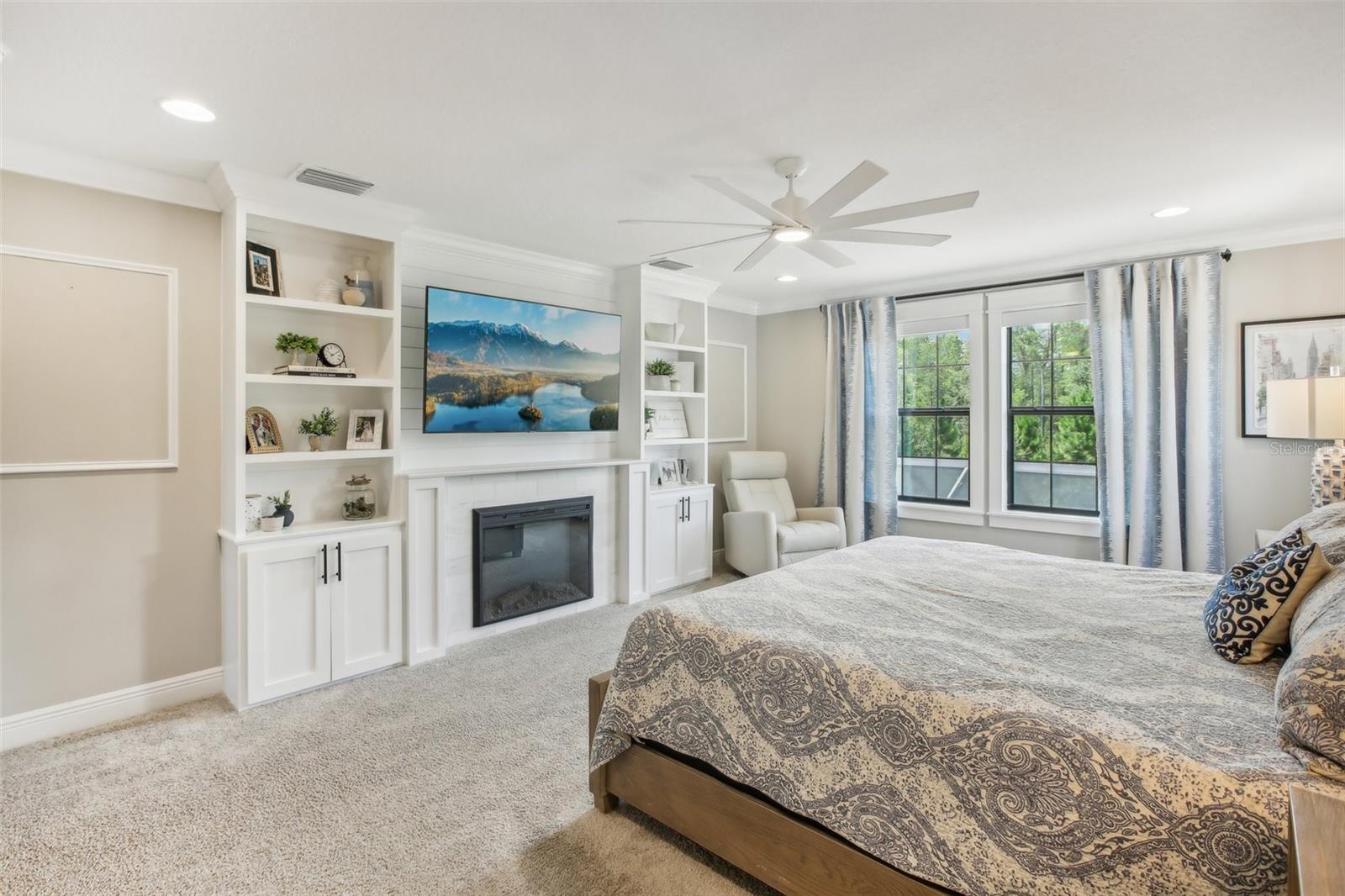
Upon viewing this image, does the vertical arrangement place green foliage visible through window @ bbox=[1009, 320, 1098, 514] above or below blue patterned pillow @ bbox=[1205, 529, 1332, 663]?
above

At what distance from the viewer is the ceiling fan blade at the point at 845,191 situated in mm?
2242

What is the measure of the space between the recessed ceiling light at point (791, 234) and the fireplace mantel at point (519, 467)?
7.16ft

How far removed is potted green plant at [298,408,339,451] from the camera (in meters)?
3.38

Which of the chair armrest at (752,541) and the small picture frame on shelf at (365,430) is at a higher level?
the small picture frame on shelf at (365,430)

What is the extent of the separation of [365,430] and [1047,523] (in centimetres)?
474

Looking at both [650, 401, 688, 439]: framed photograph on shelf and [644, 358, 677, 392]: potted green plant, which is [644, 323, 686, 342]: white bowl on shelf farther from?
[650, 401, 688, 439]: framed photograph on shelf

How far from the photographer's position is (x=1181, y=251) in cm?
409

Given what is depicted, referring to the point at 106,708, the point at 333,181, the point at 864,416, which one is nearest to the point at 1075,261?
the point at 864,416

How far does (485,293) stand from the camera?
4.20m

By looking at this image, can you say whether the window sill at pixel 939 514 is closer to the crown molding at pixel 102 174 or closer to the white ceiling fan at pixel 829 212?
the white ceiling fan at pixel 829 212

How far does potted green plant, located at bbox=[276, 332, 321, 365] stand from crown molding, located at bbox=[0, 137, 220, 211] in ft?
2.24

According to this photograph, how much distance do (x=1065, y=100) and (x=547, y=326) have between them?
309 centimetres

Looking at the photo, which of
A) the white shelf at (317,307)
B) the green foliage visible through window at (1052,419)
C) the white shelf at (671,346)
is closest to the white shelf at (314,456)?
the white shelf at (317,307)

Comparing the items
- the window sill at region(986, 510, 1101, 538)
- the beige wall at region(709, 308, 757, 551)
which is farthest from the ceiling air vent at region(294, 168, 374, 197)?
the window sill at region(986, 510, 1101, 538)
